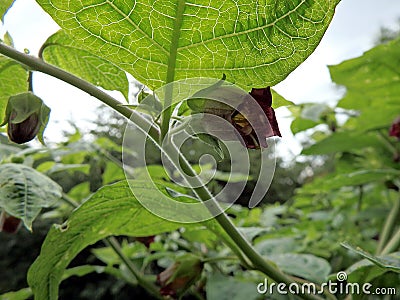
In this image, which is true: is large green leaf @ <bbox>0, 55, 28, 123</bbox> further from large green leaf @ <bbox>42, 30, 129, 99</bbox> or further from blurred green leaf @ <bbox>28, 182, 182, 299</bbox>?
blurred green leaf @ <bbox>28, 182, 182, 299</bbox>

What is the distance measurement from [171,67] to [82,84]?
Answer: 0.31 feet

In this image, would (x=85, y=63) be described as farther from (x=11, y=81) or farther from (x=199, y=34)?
(x=199, y=34)

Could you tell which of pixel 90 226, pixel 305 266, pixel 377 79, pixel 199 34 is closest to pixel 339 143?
pixel 377 79

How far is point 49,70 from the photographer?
49 centimetres

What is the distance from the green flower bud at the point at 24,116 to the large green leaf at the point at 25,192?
14 centimetres

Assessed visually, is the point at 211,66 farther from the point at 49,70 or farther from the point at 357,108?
the point at 357,108

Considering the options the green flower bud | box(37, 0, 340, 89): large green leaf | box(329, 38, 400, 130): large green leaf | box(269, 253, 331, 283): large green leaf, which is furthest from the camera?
box(329, 38, 400, 130): large green leaf

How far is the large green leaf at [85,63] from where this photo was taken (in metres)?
0.61

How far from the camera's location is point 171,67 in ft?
1.51

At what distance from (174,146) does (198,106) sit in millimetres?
63

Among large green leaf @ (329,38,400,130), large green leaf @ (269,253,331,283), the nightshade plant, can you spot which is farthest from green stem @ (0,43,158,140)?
large green leaf @ (329,38,400,130)

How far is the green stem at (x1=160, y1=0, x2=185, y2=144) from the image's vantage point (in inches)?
16.7

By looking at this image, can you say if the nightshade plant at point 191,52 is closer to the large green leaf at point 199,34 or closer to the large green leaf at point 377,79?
the large green leaf at point 199,34

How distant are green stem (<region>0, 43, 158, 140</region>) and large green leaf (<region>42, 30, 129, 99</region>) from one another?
0.36 feet
